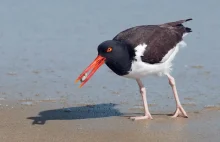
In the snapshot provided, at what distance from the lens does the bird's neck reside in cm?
621

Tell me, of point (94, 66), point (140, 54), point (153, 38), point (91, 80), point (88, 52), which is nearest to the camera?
point (94, 66)

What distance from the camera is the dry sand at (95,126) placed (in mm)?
5758

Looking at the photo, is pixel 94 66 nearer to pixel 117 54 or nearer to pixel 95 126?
pixel 117 54

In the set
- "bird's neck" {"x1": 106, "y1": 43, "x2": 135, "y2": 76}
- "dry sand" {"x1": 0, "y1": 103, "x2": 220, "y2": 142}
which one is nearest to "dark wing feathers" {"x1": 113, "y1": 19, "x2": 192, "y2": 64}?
"bird's neck" {"x1": 106, "y1": 43, "x2": 135, "y2": 76}

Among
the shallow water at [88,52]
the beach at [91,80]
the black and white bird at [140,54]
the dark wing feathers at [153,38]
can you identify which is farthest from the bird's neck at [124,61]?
the shallow water at [88,52]

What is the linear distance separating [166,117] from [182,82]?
48.0 inches

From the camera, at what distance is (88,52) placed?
8984mm

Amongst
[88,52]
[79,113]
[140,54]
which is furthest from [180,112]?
[88,52]

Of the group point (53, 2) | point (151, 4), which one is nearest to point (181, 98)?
point (151, 4)

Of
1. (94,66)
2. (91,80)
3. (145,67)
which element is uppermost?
(94,66)

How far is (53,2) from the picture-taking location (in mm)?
12164

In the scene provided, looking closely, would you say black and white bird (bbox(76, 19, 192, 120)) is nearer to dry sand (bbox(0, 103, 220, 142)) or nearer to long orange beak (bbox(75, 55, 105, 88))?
long orange beak (bbox(75, 55, 105, 88))

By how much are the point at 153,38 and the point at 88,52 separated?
247 cm

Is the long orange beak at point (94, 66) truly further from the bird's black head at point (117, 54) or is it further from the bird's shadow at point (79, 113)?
the bird's shadow at point (79, 113)
